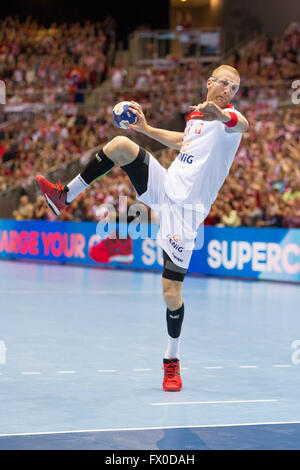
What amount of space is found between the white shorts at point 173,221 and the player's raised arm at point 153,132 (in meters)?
0.21

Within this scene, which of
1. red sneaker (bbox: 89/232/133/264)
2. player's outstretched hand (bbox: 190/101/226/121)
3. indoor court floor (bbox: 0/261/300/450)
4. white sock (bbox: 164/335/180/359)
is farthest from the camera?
red sneaker (bbox: 89/232/133/264)

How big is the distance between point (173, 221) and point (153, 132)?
725 millimetres

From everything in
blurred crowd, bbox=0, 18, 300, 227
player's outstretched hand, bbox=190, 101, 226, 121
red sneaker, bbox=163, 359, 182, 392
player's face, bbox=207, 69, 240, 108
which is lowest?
red sneaker, bbox=163, 359, 182, 392

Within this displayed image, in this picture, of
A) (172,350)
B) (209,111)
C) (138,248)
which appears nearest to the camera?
(209,111)

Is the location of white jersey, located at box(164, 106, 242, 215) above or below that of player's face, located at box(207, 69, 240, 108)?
below

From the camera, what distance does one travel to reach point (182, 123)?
75.2 ft

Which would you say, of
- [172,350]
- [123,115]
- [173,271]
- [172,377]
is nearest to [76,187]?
[123,115]

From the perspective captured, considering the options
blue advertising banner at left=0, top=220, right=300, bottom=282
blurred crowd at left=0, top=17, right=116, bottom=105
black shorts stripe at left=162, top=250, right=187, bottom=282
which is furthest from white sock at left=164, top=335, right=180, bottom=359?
blurred crowd at left=0, top=17, right=116, bottom=105

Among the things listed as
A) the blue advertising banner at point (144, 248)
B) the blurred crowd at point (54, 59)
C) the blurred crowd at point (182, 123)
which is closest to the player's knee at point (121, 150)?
the blue advertising banner at point (144, 248)

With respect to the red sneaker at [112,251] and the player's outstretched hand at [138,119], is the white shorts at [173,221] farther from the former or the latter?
the red sneaker at [112,251]

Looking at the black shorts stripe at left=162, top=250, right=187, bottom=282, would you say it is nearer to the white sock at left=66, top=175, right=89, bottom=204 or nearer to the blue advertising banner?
Result: the white sock at left=66, top=175, right=89, bottom=204

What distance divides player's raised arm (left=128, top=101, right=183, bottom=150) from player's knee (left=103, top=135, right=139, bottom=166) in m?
0.14

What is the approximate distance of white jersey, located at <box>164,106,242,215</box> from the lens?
638 centimetres

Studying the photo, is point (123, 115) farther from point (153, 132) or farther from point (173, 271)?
point (173, 271)
